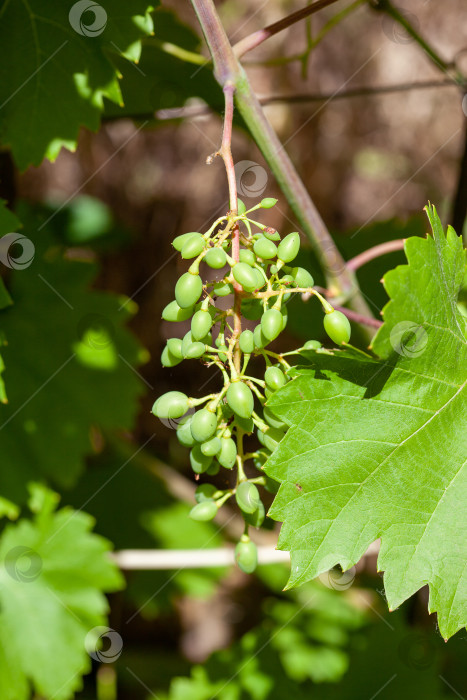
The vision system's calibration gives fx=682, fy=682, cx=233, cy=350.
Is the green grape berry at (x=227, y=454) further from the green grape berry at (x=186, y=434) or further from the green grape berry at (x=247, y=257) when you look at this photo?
the green grape berry at (x=247, y=257)

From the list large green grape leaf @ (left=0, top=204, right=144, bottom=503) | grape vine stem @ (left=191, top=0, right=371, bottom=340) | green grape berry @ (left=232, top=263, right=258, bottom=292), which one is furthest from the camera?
large green grape leaf @ (left=0, top=204, right=144, bottom=503)

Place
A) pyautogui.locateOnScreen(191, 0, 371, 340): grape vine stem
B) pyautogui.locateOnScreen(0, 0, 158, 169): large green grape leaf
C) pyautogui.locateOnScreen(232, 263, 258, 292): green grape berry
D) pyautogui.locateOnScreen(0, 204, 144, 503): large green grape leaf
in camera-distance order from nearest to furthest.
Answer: pyautogui.locateOnScreen(232, 263, 258, 292): green grape berry → pyautogui.locateOnScreen(191, 0, 371, 340): grape vine stem → pyautogui.locateOnScreen(0, 0, 158, 169): large green grape leaf → pyautogui.locateOnScreen(0, 204, 144, 503): large green grape leaf

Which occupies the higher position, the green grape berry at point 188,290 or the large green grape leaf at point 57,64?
the large green grape leaf at point 57,64

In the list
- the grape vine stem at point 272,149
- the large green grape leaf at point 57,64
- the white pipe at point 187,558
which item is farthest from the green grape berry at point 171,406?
the white pipe at point 187,558

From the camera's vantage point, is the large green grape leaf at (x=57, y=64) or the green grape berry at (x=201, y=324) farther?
the large green grape leaf at (x=57, y=64)

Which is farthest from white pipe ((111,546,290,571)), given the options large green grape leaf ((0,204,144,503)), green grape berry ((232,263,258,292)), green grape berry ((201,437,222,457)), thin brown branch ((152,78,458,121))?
thin brown branch ((152,78,458,121))

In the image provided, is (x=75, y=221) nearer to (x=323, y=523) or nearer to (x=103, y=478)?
(x=103, y=478)

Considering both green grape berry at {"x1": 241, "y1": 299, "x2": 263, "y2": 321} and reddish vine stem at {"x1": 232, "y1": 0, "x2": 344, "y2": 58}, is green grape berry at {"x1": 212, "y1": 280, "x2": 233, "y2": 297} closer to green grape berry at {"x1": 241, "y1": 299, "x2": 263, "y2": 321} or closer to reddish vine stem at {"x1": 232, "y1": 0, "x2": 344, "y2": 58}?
green grape berry at {"x1": 241, "y1": 299, "x2": 263, "y2": 321}

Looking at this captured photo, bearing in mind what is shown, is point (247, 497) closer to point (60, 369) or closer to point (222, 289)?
point (222, 289)
